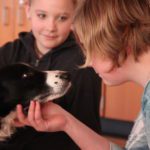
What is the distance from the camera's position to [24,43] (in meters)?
1.57

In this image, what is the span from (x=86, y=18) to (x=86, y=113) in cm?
62

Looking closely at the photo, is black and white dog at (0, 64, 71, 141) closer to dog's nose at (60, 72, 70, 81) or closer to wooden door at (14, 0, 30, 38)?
dog's nose at (60, 72, 70, 81)

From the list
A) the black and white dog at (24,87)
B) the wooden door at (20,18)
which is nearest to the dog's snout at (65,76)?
the black and white dog at (24,87)

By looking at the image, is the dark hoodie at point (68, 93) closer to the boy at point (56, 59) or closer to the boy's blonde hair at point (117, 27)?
the boy at point (56, 59)

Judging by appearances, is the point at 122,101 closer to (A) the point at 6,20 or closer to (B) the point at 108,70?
(A) the point at 6,20

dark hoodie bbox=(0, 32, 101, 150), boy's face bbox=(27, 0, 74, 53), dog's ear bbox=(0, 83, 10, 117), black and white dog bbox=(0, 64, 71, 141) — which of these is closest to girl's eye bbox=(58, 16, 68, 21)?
boy's face bbox=(27, 0, 74, 53)

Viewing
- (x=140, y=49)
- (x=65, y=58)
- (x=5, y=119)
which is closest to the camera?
(x=140, y=49)

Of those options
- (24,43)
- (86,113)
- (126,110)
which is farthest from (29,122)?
(126,110)

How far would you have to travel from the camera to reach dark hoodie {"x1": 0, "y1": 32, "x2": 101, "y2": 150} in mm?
1457

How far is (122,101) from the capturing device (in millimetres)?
2869

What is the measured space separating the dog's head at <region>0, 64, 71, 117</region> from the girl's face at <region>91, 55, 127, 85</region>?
1.15ft

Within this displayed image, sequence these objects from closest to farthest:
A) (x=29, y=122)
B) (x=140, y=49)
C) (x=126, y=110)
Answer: (x=140, y=49), (x=29, y=122), (x=126, y=110)

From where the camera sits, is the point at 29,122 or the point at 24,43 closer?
the point at 29,122

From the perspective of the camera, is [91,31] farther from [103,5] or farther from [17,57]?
[17,57]
